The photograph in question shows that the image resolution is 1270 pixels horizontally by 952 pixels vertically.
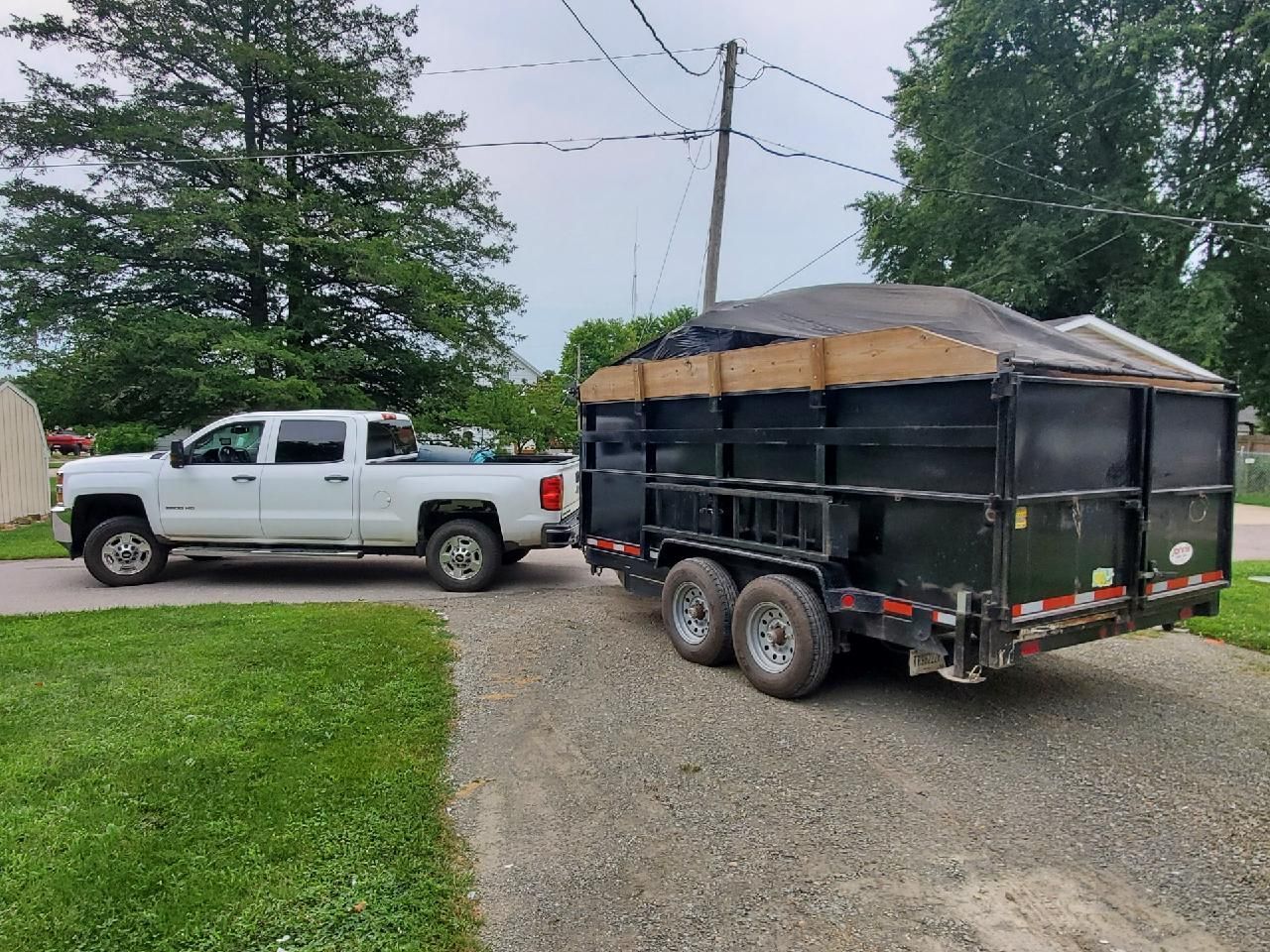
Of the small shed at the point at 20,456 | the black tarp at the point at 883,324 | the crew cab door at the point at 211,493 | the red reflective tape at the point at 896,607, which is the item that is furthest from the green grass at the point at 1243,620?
the small shed at the point at 20,456

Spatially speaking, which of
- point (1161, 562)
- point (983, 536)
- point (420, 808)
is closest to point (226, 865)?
point (420, 808)

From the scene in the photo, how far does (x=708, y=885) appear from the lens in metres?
3.00

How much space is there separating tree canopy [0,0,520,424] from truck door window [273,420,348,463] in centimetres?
704

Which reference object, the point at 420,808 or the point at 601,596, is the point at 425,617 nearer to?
the point at 601,596

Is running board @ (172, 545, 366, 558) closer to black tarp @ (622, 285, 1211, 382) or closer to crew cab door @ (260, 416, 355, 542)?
crew cab door @ (260, 416, 355, 542)

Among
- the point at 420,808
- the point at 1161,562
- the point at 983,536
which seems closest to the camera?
the point at 420,808

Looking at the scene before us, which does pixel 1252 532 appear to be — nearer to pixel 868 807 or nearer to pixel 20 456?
pixel 868 807

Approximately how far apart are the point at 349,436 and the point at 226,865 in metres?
6.52

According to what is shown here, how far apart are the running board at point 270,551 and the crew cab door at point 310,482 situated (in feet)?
0.46

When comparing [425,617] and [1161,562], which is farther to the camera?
[425,617]

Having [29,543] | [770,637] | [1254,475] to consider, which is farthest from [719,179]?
[1254,475]

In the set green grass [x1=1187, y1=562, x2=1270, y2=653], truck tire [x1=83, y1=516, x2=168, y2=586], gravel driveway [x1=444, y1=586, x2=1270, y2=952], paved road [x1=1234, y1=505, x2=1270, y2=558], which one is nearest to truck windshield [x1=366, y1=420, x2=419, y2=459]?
truck tire [x1=83, y1=516, x2=168, y2=586]

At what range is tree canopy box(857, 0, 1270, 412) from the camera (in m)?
24.8

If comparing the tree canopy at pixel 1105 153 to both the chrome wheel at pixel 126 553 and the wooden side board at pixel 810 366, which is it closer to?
the wooden side board at pixel 810 366
